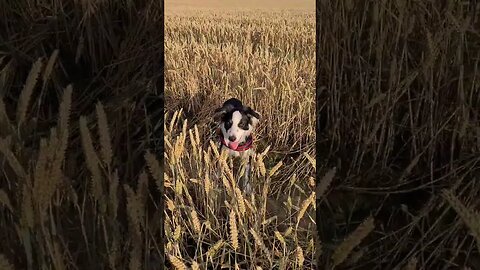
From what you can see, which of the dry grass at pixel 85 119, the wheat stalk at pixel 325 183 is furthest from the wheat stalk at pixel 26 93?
the wheat stalk at pixel 325 183

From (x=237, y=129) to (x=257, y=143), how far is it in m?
0.04

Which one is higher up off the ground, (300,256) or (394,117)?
(394,117)

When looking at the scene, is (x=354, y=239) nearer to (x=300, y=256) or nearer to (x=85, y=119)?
(x=300, y=256)

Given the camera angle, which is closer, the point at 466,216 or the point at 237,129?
the point at 466,216

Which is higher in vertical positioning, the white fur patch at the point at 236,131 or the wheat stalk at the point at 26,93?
the wheat stalk at the point at 26,93

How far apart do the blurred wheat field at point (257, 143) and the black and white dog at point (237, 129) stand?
0.01 meters

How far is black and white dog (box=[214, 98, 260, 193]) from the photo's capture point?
0.81 metres

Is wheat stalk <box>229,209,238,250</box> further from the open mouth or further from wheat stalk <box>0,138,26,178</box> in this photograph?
wheat stalk <box>0,138,26,178</box>

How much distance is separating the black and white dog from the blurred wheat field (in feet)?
0.04

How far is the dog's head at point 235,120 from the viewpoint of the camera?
2.64 feet

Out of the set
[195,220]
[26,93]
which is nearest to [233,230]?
[195,220]

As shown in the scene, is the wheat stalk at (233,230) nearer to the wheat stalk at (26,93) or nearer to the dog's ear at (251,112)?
the dog's ear at (251,112)

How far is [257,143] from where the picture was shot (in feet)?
2.73

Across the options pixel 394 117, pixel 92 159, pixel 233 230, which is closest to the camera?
pixel 92 159
